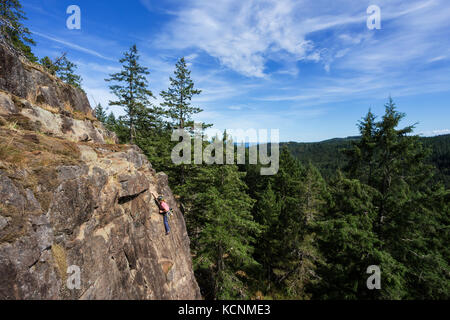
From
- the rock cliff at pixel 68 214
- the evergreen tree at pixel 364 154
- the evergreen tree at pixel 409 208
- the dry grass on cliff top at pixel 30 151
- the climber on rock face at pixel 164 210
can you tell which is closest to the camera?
the rock cliff at pixel 68 214

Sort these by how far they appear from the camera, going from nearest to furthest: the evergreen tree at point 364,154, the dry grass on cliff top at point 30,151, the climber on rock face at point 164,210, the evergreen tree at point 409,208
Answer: the dry grass on cliff top at point 30,151
the climber on rock face at point 164,210
the evergreen tree at point 409,208
the evergreen tree at point 364,154

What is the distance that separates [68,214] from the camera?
17.9 ft

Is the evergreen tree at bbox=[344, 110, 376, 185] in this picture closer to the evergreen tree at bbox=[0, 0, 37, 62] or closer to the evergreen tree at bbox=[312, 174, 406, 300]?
the evergreen tree at bbox=[312, 174, 406, 300]

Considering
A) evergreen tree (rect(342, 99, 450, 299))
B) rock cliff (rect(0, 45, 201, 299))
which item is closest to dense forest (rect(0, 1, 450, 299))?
evergreen tree (rect(342, 99, 450, 299))

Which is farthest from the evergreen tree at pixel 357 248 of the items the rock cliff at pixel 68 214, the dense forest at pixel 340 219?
the rock cliff at pixel 68 214

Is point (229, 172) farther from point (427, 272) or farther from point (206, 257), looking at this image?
point (427, 272)

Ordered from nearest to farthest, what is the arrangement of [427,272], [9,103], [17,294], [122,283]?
1. [17,294]
2. [122,283]
3. [9,103]
4. [427,272]

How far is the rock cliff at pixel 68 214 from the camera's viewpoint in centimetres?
419

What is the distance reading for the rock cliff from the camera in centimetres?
419

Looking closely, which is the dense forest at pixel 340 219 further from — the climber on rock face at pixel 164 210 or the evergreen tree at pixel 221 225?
the climber on rock face at pixel 164 210

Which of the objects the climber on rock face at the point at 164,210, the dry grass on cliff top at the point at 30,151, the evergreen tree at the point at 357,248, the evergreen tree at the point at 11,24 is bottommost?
the evergreen tree at the point at 357,248
